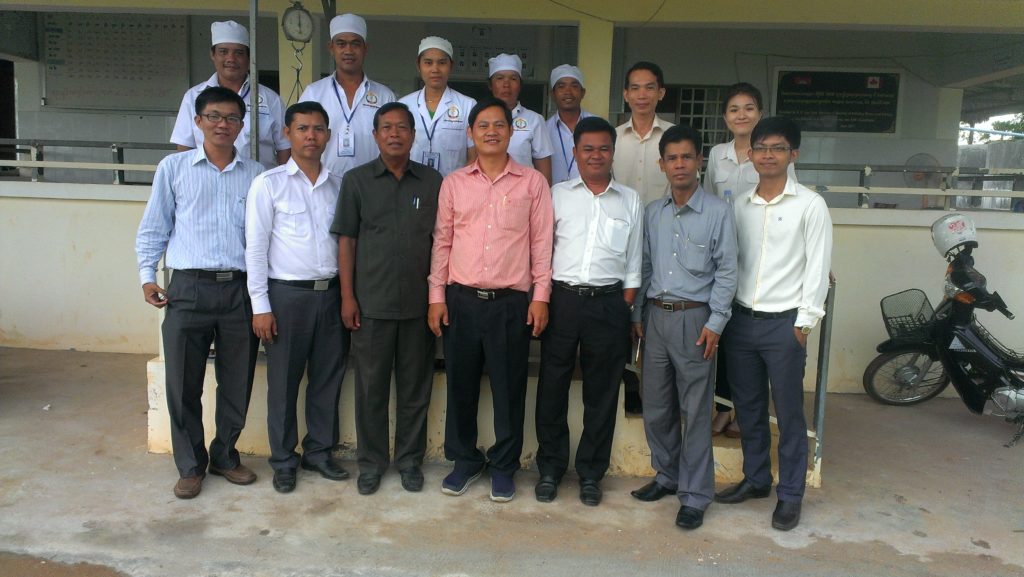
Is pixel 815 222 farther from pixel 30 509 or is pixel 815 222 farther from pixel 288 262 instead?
pixel 30 509

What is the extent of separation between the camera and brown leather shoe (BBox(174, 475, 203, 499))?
11.3 ft

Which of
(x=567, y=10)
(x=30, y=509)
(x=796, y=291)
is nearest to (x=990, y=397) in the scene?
(x=796, y=291)

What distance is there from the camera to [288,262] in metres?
3.40

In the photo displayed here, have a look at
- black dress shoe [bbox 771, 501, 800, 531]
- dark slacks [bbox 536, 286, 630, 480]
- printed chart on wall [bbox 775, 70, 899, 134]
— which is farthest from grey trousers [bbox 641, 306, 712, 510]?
printed chart on wall [bbox 775, 70, 899, 134]

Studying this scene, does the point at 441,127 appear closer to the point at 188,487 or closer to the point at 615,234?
the point at 615,234

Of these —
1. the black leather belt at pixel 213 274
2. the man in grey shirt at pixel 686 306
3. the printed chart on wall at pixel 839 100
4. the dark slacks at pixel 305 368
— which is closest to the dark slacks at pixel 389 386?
the dark slacks at pixel 305 368

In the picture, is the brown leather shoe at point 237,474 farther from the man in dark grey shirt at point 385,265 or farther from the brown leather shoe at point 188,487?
the man in dark grey shirt at point 385,265

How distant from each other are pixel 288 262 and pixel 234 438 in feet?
3.03

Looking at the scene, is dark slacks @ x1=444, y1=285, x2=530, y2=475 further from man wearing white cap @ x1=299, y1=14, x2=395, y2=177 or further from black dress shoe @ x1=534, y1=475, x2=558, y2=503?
man wearing white cap @ x1=299, y1=14, x2=395, y2=177

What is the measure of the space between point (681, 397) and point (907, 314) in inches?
104

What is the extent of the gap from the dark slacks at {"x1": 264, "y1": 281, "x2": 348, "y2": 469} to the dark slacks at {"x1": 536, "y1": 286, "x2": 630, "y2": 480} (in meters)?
1.00

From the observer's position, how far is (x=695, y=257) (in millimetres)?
3219

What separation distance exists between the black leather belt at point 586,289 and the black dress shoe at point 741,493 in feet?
3.72

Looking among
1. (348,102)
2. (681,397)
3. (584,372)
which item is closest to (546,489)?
Result: (584,372)
